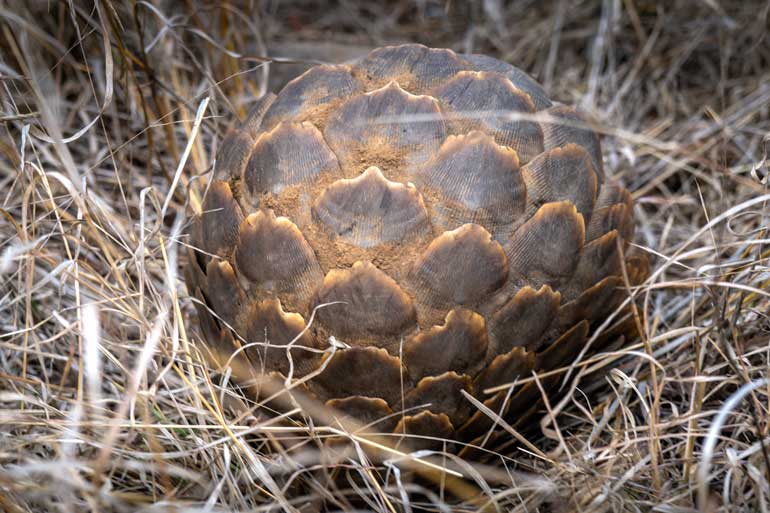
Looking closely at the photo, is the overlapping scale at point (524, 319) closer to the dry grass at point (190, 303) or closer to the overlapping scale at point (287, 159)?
the dry grass at point (190, 303)

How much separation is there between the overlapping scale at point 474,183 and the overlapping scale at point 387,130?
0.03m

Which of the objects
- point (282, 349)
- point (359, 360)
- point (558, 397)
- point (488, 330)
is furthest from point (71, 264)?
point (558, 397)

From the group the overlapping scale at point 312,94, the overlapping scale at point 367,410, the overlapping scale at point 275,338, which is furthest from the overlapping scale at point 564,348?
the overlapping scale at point 312,94

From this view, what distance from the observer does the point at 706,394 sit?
44.9 inches

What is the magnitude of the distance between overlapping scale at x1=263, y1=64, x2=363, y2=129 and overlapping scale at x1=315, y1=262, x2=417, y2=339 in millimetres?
260

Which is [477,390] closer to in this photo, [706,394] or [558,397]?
[558,397]

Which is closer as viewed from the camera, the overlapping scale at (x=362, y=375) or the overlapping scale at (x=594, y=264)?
the overlapping scale at (x=362, y=375)

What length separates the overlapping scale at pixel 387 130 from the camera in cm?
99

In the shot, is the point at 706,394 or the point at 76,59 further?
the point at 76,59

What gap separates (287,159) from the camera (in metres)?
1.01

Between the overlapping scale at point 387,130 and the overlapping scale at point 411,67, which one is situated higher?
the overlapping scale at point 411,67

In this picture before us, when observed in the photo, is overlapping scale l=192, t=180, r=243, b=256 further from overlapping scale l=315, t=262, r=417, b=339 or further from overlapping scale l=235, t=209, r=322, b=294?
overlapping scale l=315, t=262, r=417, b=339

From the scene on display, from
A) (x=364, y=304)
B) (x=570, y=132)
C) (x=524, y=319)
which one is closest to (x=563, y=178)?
(x=570, y=132)

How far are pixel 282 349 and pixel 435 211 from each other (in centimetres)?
27
